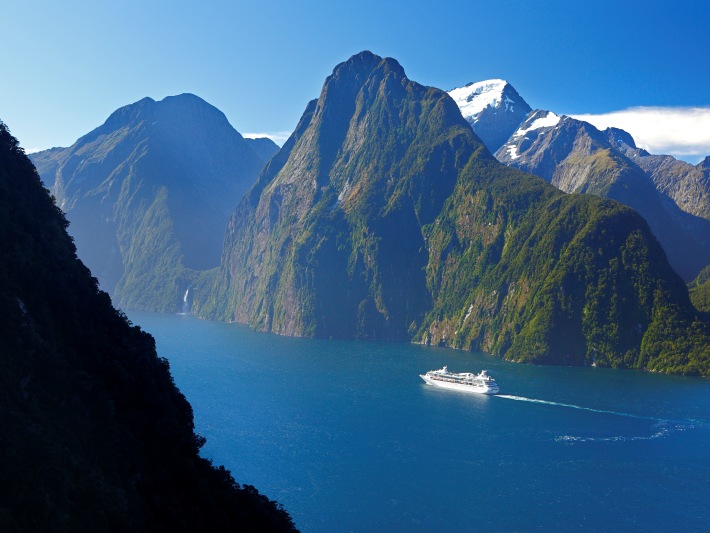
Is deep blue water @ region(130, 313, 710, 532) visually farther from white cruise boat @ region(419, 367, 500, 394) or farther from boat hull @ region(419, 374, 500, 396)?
white cruise boat @ region(419, 367, 500, 394)

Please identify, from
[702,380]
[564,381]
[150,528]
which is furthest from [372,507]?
[702,380]

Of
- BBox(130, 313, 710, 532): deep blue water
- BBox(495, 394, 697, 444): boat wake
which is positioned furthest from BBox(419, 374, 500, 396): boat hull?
BBox(495, 394, 697, 444): boat wake

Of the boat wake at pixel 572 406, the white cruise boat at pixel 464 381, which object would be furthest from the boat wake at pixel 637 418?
the white cruise boat at pixel 464 381

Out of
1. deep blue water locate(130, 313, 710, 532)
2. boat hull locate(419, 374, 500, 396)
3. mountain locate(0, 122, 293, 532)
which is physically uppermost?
mountain locate(0, 122, 293, 532)

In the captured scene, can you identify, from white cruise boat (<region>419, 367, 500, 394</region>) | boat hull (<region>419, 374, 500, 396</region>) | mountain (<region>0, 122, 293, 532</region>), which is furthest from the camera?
white cruise boat (<region>419, 367, 500, 394</region>)

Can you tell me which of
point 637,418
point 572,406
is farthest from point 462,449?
point 637,418

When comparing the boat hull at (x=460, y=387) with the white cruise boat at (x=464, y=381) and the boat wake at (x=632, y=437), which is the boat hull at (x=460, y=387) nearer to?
the white cruise boat at (x=464, y=381)

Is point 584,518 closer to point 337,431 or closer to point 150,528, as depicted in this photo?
point 337,431

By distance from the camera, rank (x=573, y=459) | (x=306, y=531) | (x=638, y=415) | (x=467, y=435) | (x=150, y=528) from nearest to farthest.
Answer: (x=150, y=528) < (x=306, y=531) < (x=573, y=459) < (x=467, y=435) < (x=638, y=415)
